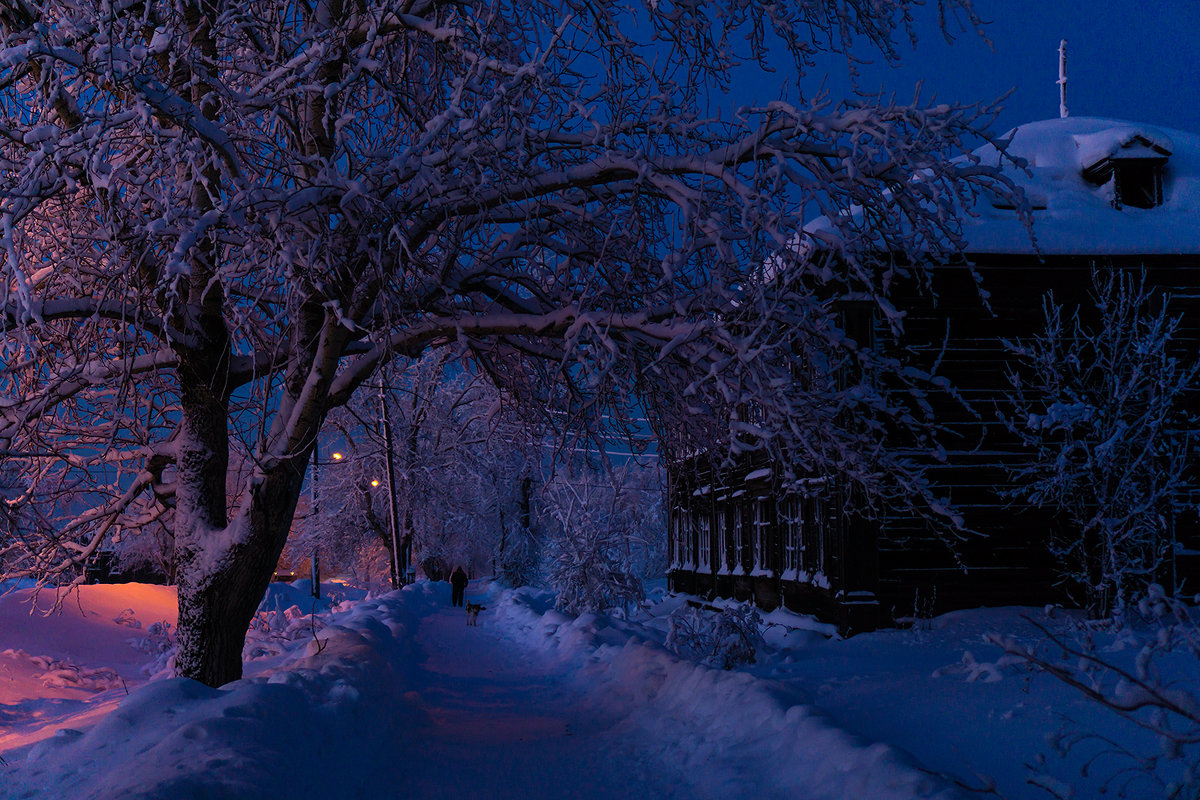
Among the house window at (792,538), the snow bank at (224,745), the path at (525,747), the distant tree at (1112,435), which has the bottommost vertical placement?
the path at (525,747)

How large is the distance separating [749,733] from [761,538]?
561 inches

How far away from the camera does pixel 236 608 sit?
8.27 metres

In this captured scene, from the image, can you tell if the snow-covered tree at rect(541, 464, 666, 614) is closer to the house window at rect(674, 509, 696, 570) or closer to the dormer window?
the house window at rect(674, 509, 696, 570)

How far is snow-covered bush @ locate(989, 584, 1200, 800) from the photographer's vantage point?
3363 millimetres

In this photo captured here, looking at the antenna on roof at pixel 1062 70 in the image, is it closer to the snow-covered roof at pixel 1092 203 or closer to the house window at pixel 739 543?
the snow-covered roof at pixel 1092 203

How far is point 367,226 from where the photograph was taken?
6336mm

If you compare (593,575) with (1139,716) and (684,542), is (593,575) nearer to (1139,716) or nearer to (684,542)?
(684,542)

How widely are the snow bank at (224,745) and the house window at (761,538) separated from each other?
13.2m

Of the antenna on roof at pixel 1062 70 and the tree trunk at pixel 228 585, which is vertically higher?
the antenna on roof at pixel 1062 70

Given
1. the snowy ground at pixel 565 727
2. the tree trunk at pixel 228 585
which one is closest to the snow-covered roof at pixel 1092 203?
the snowy ground at pixel 565 727

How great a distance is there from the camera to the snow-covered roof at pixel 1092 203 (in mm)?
15430

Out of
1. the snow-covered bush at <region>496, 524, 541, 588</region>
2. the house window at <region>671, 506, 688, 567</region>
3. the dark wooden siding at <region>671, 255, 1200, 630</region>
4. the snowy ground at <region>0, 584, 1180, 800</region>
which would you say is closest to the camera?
the snowy ground at <region>0, 584, 1180, 800</region>

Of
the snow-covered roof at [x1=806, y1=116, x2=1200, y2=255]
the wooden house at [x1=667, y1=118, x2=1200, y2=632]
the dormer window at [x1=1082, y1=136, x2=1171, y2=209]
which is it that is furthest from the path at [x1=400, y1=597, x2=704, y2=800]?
the dormer window at [x1=1082, y1=136, x2=1171, y2=209]

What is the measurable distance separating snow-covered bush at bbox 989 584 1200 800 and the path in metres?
2.55
